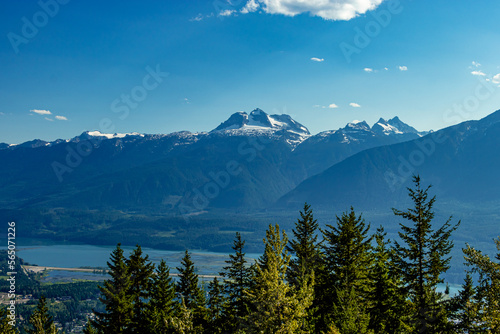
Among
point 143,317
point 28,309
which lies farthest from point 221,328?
point 28,309

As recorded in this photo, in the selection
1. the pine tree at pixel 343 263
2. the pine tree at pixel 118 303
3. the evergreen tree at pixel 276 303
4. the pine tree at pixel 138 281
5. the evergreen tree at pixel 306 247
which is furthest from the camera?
the pine tree at pixel 138 281

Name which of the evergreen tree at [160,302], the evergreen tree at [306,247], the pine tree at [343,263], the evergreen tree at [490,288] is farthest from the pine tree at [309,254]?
the evergreen tree at [490,288]

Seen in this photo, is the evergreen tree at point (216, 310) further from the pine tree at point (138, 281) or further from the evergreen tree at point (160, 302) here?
the pine tree at point (138, 281)

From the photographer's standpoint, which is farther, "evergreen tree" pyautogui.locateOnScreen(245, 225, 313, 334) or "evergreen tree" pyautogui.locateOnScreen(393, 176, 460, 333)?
"evergreen tree" pyautogui.locateOnScreen(393, 176, 460, 333)

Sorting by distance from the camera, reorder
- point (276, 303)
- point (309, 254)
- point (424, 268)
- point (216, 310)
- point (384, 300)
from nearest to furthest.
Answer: point (276, 303), point (424, 268), point (384, 300), point (309, 254), point (216, 310)

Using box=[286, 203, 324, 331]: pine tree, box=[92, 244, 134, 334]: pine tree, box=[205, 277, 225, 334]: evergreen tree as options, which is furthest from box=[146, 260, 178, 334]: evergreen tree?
box=[286, 203, 324, 331]: pine tree

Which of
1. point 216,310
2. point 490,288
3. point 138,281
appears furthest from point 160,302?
point 490,288

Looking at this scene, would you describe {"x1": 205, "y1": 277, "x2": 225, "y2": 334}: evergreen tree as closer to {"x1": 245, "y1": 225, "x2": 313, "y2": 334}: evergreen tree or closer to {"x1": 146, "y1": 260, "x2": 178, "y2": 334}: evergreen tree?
{"x1": 146, "y1": 260, "x2": 178, "y2": 334}: evergreen tree

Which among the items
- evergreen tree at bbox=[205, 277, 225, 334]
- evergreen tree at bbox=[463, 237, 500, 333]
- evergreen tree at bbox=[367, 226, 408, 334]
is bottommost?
evergreen tree at bbox=[205, 277, 225, 334]

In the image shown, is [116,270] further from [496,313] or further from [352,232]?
[496,313]

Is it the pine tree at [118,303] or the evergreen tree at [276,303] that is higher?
the evergreen tree at [276,303]

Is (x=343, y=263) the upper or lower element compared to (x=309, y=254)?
lower

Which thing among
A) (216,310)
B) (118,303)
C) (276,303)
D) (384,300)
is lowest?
(216,310)

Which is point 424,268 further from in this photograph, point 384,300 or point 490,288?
point 490,288
